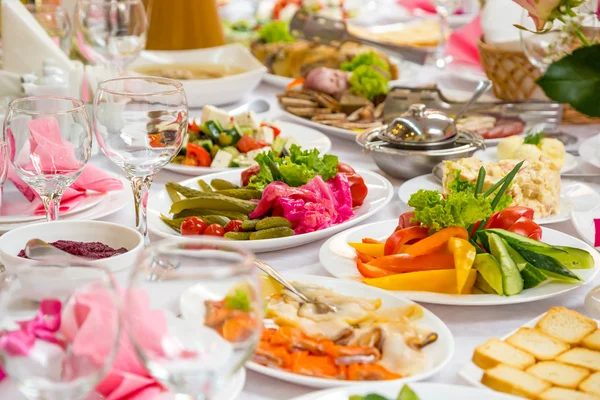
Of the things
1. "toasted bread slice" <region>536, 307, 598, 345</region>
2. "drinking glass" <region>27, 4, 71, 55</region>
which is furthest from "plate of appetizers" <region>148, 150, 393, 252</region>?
"drinking glass" <region>27, 4, 71, 55</region>

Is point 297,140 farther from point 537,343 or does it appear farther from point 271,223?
point 537,343

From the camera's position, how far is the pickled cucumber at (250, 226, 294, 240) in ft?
5.26

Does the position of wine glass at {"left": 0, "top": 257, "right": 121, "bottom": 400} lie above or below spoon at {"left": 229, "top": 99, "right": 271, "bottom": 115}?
above

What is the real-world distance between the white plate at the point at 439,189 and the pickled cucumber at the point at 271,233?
1.20ft

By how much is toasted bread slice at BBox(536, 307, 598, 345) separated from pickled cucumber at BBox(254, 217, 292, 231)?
587 mm

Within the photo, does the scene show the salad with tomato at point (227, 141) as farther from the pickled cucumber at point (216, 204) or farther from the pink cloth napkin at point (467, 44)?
the pink cloth napkin at point (467, 44)

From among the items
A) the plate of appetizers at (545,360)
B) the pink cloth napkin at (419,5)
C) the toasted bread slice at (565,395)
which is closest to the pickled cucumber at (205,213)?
the plate of appetizers at (545,360)

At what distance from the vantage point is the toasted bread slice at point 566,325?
1.18 m

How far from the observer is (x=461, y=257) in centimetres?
136

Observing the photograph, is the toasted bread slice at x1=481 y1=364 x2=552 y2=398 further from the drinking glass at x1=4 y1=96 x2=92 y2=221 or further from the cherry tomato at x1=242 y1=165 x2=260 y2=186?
the cherry tomato at x1=242 y1=165 x2=260 y2=186

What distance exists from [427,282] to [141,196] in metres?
0.56

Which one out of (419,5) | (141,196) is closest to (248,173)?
(141,196)

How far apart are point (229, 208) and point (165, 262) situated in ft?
3.01

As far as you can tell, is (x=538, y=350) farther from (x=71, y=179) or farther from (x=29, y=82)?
(x=29, y=82)
